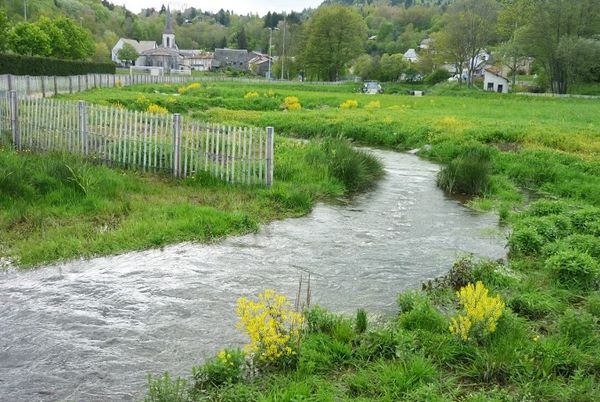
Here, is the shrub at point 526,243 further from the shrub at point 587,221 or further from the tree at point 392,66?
the tree at point 392,66

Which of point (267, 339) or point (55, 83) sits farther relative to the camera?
Answer: point (55, 83)

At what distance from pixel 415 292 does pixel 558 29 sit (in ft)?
238

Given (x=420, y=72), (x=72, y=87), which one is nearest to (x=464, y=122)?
(x=72, y=87)

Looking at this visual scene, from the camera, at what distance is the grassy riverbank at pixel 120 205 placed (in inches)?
359

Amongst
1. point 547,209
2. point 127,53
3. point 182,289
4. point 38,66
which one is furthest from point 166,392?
point 127,53

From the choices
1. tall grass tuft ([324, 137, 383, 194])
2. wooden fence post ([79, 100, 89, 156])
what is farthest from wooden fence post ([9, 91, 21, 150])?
tall grass tuft ([324, 137, 383, 194])

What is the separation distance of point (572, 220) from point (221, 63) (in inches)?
5797

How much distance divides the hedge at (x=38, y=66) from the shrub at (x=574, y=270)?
41054 mm

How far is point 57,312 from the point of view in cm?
684

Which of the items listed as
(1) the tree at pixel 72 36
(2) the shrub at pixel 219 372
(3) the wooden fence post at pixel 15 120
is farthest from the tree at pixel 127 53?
(2) the shrub at pixel 219 372

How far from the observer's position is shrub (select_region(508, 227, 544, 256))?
9.56 m

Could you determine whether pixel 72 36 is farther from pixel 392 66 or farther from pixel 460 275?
pixel 460 275

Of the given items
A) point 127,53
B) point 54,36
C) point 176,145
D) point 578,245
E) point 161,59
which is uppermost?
point 127,53

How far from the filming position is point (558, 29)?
69.2 metres
